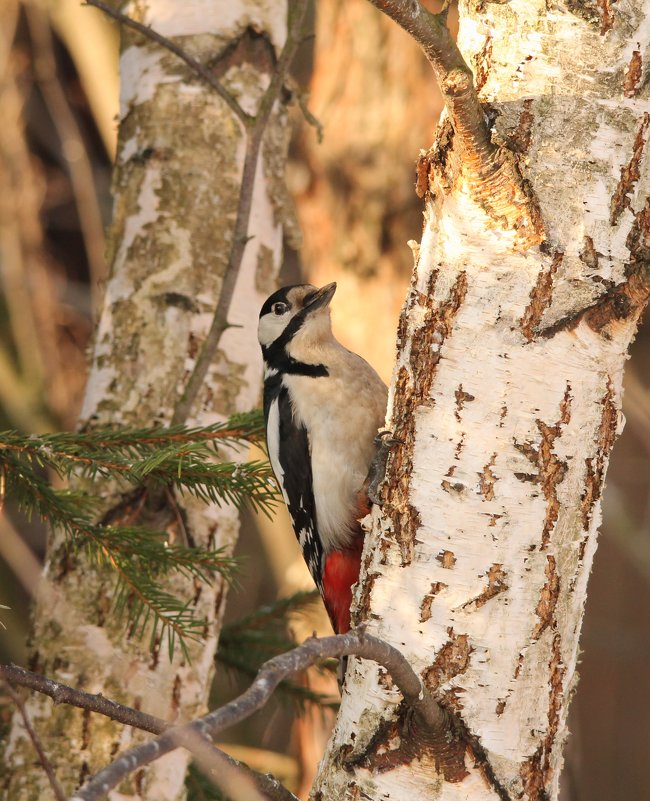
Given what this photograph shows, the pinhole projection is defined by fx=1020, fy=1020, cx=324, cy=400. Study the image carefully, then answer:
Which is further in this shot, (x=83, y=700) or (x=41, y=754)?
(x=83, y=700)

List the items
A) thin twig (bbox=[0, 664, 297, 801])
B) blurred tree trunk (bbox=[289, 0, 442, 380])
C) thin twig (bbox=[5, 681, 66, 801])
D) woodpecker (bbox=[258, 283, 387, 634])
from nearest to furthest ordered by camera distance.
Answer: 1. thin twig (bbox=[5, 681, 66, 801])
2. thin twig (bbox=[0, 664, 297, 801])
3. woodpecker (bbox=[258, 283, 387, 634])
4. blurred tree trunk (bbox=[289, 0, 442, 380])

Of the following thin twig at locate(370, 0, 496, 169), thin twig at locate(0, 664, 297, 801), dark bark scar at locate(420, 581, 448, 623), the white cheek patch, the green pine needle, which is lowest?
thin twig at locate(0, 664, 297, 801)

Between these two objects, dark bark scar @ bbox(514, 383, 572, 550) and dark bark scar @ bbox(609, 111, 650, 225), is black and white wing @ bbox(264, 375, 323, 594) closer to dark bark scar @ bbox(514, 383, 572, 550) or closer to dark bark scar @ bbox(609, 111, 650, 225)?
dark bark scar @ bbox(514, 383, 572, 550)

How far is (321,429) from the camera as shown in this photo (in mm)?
2865

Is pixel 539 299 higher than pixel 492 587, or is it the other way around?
pixel 539 299

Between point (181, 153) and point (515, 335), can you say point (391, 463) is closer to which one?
point (515, 335)

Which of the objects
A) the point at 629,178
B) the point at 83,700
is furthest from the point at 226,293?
the point at 83,700

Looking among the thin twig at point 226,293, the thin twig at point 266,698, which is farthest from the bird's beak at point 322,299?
the thin twig at point 266,698

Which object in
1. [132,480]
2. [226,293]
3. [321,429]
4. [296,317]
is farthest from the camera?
[296,317]

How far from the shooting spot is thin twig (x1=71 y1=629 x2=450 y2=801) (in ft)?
2.96

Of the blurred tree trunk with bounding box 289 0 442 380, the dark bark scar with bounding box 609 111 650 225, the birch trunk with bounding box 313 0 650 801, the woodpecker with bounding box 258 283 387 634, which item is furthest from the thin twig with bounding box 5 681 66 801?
the blurred tree trunk with bounding box 289 0 442 380

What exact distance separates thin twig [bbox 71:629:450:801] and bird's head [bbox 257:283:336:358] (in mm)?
1655

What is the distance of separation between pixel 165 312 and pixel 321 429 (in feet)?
1.80

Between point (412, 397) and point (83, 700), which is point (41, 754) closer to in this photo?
point (83, 700)
